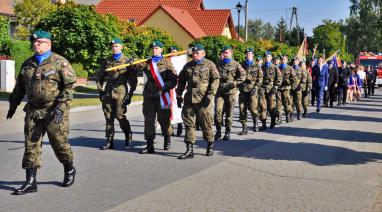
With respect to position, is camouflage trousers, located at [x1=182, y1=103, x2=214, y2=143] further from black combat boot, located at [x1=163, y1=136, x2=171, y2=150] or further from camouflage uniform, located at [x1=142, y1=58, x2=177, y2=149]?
black combat boot, located at [x1=163, y1=136, x2=171, y2=150]

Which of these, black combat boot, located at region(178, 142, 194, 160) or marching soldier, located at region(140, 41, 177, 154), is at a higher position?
marching soldier, located at region(140, 41, 177, 154)

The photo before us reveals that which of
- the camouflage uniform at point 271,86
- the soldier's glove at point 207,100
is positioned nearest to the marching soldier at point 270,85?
the camouflage uniform at point 271,86

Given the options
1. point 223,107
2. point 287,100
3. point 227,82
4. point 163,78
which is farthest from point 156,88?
point 287,100

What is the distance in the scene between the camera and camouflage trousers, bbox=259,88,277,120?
14125 mm

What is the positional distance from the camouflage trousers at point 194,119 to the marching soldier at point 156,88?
54 centimetres

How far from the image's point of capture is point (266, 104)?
14.4 meters

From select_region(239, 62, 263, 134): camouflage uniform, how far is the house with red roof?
137 feet

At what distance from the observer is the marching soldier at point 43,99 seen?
6988 millimetres

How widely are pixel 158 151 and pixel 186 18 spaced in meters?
50.2

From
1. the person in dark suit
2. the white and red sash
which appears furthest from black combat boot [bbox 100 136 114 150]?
the person in dark suit

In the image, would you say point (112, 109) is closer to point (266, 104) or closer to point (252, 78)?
point (252, 78)

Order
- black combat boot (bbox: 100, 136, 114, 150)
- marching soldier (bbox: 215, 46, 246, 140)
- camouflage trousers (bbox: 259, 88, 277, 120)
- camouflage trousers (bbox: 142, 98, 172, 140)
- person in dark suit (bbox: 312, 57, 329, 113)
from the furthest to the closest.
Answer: person in dark suit (bbox: 312, 57, 329, 113) < camouflage trousers (bbox: 259, 88, 277, 120) < marching soldier (bbox: 215, 46, 246, 140) < black combat boot (bbox: 100, 136, 114, 150) < camouflage trousers (bbox: 142, 98, 172, 140)

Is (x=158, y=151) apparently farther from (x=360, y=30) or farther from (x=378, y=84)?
(x=360, y=30)

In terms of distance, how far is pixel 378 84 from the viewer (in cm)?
4875
